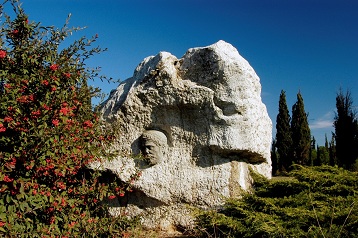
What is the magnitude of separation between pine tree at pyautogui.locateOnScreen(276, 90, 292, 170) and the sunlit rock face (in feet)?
72.7

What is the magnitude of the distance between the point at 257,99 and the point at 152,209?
2.72 m

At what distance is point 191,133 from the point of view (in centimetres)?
669

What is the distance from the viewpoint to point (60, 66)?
4.87m

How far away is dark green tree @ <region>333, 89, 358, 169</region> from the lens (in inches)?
845

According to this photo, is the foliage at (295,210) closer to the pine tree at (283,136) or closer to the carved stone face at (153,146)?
the carved stone face at (153,146)

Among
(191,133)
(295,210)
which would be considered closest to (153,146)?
(191,133)

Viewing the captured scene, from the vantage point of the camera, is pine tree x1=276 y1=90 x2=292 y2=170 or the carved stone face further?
pine tree x1=276 y1=90 x2=292 y2=170

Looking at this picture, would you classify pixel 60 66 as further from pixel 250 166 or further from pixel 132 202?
pixel 250 166

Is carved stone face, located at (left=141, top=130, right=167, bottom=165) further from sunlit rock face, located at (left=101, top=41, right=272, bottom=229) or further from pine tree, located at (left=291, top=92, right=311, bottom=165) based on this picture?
pine tree, located at (left=291, top=92, right=311, bottom=165)

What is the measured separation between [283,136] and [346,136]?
6980 millimetres

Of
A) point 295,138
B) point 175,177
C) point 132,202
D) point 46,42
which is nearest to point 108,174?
point 132,202

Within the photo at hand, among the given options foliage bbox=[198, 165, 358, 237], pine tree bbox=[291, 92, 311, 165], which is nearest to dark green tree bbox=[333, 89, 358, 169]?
pine tree bbox=[291, 92, 311, 165]

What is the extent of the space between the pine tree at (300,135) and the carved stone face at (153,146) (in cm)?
2215

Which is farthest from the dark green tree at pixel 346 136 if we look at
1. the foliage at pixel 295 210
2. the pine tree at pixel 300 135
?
the foliage at pixel 295 210
